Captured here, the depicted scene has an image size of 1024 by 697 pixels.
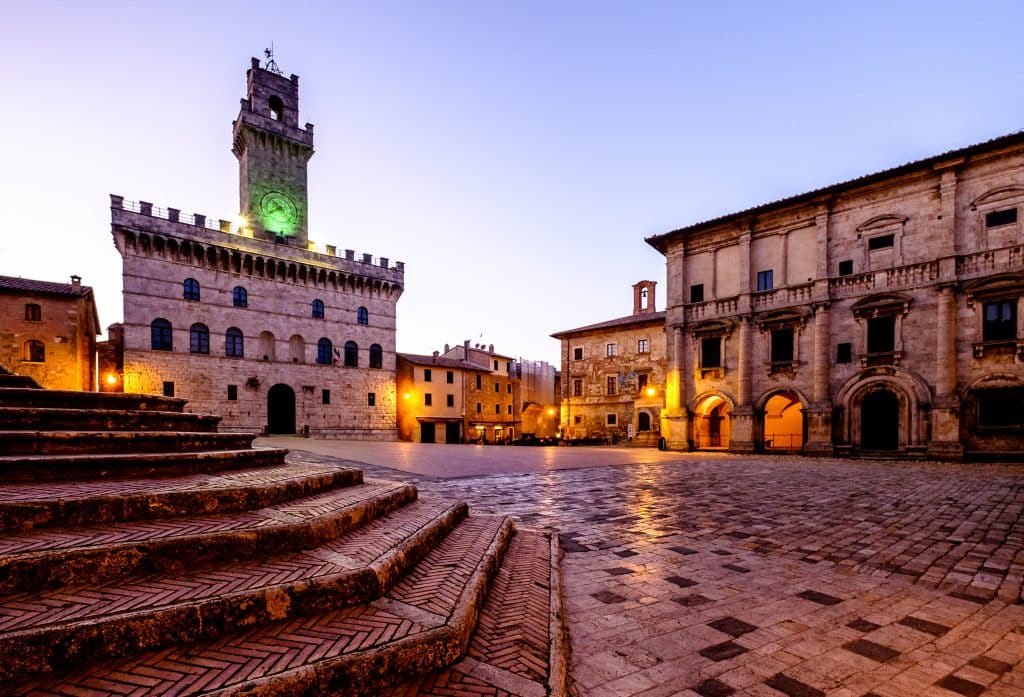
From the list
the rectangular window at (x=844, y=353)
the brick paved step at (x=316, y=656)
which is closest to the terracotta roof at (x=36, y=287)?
the brick paved step at (x=316, y=656)

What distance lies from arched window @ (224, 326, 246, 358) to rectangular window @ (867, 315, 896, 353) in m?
36.0

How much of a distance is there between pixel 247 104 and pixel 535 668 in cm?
4125

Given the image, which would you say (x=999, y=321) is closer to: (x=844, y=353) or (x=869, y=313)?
(x=869, y=313)

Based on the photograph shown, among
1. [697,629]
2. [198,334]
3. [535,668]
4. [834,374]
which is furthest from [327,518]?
[198,334]

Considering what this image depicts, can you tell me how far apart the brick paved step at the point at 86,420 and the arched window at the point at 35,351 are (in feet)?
92.6

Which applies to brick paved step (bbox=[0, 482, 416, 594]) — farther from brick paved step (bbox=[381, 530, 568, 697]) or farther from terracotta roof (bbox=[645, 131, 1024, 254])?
terracotta roof (bbox=[645, 131, 1024, 254])

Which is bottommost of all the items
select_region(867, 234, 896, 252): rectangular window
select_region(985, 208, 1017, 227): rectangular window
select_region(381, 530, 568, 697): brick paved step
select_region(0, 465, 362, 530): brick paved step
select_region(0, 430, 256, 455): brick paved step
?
select_region(381, 530, 568, 697): brick paved step

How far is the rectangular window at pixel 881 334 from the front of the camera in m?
19.8

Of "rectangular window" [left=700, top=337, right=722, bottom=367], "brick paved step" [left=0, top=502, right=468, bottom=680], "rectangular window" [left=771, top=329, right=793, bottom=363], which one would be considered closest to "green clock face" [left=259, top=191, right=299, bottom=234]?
"rectangular window" [left=700, top=337, right=722, bottom=367]

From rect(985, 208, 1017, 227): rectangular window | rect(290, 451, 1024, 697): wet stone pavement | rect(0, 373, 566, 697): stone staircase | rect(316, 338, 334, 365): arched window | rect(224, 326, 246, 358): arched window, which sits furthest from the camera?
rect(316, 338, 334, 365): arched window

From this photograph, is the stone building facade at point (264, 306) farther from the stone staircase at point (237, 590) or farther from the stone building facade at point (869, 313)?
the stone staircase at point (237, 590)

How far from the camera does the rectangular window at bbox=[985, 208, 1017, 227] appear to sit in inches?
695

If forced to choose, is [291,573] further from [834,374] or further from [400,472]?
[834,374]

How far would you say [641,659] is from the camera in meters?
2.97
